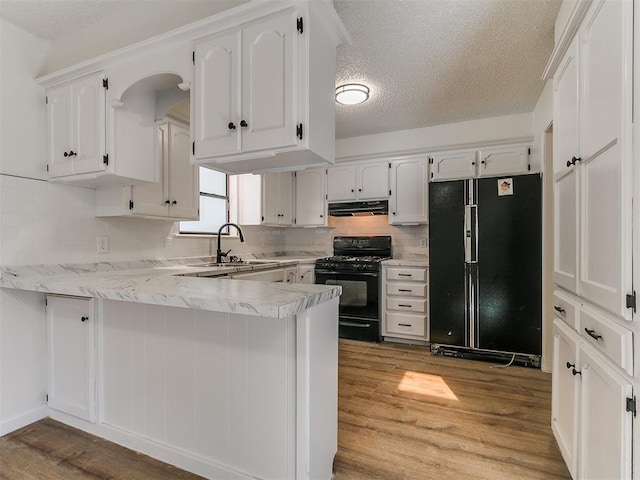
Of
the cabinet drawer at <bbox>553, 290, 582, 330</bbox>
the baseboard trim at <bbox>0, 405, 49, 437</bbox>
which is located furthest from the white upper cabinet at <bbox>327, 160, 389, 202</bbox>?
the baseboard trim at <bbox>0, 405, 49, 437</bbox>

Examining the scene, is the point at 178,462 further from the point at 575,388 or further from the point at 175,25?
the point at 175,25

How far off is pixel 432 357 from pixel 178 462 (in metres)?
2.50

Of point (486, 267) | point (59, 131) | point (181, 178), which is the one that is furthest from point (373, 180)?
point (59, 131)

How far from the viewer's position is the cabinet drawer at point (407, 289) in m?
3.63

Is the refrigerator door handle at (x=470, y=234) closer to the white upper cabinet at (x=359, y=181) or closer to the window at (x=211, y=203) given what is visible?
the white upper cabinet at (x=359, y=181)

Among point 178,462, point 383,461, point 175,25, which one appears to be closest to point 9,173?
point 175,25

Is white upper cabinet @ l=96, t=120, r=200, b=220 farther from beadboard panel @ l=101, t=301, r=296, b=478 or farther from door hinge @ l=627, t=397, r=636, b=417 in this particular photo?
door hinge @ l=627, t=397, r=636, b=417

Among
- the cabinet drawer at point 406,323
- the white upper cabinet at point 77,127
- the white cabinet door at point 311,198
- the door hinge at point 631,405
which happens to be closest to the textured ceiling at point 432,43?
the white upper cabinet at point 77,127

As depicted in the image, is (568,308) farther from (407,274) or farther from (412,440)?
(407,274)

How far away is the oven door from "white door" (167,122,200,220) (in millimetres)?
1810

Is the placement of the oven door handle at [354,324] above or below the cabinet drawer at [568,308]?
below

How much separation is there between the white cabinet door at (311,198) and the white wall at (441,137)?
43 cm

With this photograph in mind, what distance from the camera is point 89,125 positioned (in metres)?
2.01

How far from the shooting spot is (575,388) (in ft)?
4.59
